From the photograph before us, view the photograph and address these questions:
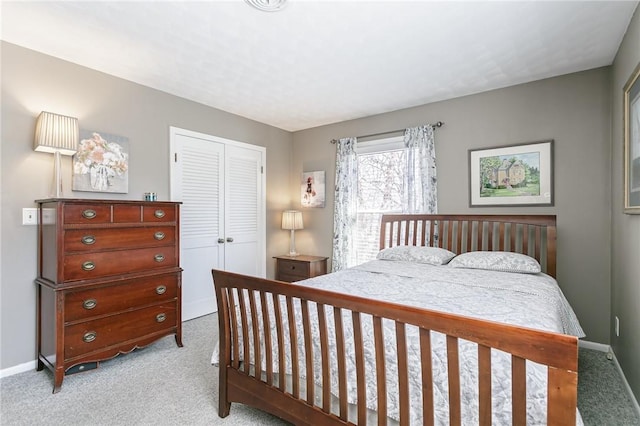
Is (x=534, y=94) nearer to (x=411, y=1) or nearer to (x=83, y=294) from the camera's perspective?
(x=411, y=1)

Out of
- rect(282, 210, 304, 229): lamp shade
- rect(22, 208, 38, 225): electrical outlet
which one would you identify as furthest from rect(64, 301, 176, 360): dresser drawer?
rect(282, 210, 304, 229): lamp shade

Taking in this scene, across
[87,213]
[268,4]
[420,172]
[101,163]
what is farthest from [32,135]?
[420,172]

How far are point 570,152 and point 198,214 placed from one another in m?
3.89

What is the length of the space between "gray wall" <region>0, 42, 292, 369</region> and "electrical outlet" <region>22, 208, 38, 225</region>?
33 millimetres

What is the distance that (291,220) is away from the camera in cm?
473

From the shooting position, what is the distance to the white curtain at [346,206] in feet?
14.3

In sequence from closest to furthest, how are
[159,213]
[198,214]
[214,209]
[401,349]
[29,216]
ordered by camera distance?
[401,349]
[29,216]
[159,213]
[198,214]
[214,209]

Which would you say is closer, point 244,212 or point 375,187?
point 375,187

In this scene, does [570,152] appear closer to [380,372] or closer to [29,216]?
[380,372]

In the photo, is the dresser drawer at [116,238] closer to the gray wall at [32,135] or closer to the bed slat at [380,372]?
the gray wall at [32,135]

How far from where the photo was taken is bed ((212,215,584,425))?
996 mm

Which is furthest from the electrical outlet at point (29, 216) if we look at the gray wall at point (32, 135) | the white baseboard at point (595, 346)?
the white baseboard at point (595, 346)

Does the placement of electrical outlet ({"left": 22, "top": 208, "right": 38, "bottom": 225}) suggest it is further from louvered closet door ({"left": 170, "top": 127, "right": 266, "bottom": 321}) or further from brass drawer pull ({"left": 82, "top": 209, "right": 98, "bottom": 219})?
louvered closet door ({"left": 170, "top": 127, "right": 266, "bottom": 321})

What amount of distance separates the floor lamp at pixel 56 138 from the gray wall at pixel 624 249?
4041 millimetres
